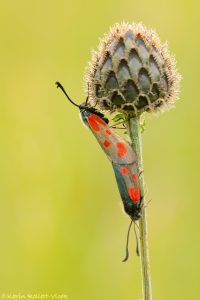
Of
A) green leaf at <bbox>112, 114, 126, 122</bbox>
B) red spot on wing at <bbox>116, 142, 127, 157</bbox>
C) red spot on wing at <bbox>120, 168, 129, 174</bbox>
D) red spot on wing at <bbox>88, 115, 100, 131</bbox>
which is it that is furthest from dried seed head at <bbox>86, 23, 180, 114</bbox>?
red spot on wing at <bbox>120, 168, 129, 174</bbox>

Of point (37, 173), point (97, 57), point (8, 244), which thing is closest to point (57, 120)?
point (37, 173)

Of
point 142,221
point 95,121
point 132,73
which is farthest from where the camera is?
point 95,121

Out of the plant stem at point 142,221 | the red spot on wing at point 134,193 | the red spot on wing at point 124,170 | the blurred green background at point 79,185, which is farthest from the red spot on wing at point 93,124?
the blurred green background at point 79,185

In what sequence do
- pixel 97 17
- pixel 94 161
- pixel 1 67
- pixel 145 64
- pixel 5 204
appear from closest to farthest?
pixel 145 64
pixel 5 204
pixel 94 161
pixel 1 67
pixel 97 17

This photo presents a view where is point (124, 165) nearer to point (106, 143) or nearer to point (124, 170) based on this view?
point (124, 170)

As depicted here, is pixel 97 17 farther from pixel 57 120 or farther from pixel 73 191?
pixel 73 191

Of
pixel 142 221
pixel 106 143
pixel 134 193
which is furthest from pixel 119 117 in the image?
pixel 142 221

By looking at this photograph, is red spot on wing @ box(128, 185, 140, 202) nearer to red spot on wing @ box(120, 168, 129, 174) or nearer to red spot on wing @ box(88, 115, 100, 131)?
red spot on wing @ box(120, 168, 129, 174)
